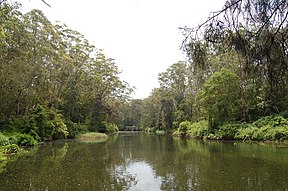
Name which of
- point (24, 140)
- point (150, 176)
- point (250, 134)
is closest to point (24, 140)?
point (24, 140)

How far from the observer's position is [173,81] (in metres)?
48.8

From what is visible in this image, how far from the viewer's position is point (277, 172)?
986 cm

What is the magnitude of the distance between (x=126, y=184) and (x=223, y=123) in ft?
74.1

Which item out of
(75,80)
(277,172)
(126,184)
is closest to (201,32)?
(126,184)

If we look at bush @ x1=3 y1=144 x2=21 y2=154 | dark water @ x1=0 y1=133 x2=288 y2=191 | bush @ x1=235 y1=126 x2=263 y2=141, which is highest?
bush @ x1=235 y1=126 x2=263 y2=141

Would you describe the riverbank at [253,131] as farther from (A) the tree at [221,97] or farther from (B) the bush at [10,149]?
(B) the bush at [10,149]

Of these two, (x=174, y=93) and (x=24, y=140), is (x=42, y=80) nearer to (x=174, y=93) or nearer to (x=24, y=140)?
(x=24, y=140)

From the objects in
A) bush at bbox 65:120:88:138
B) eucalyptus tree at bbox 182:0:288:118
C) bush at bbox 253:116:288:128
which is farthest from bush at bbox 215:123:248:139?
eucalyptus tree at bbox 182:0:288:118

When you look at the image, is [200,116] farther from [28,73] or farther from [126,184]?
[126,184]

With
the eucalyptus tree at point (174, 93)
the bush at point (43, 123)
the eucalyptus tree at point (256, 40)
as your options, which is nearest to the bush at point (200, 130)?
the eucalyptus tree at point (174, 93)

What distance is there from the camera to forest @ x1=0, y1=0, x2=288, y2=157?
3645 millimetres

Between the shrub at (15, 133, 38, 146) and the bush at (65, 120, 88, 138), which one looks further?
the bush at (65, 120, 88, 138)

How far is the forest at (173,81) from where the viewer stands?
364 cm

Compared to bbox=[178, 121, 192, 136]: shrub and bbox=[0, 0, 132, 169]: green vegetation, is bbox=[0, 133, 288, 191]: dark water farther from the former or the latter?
bbox=[178, 121, 192, 136]: shrub
